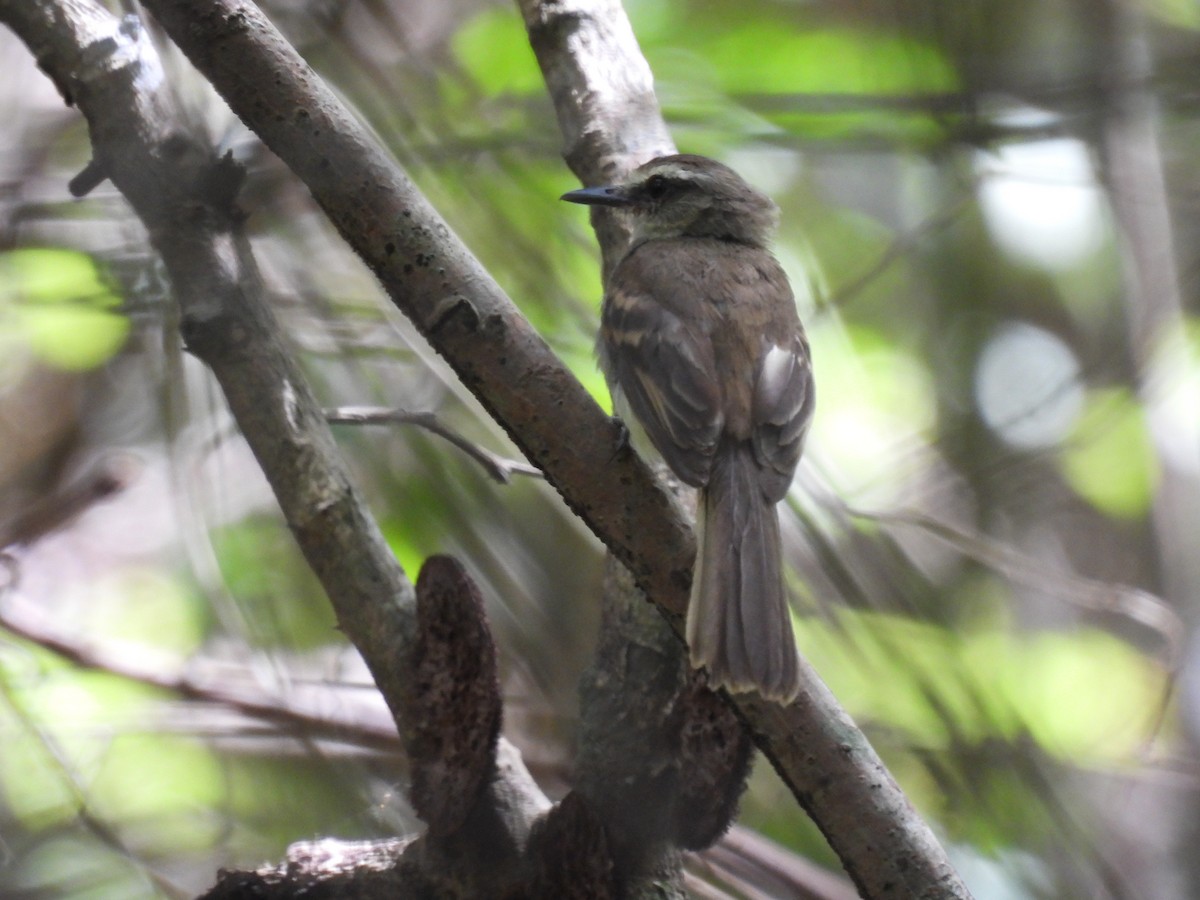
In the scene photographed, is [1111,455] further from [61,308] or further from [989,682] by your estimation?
[61,308]

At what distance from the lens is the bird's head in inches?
116

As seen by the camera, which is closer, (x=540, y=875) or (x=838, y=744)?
(x=838, y=744)

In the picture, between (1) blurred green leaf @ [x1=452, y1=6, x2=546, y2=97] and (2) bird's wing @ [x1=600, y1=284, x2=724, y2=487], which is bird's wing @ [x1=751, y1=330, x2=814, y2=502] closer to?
(2) bird's wing @ [x1=600, y1=284, x2=724, y2=487]

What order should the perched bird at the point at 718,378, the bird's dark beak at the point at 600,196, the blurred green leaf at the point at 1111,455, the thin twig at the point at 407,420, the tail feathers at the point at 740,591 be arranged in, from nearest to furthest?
the tail feathers at the point at 740,591
the perched bird at the point at 718,378
the thin twig at the point at 407,420
the bird's dark beak at the point at 600,196
the blurred green leaf at the point at 1111,455

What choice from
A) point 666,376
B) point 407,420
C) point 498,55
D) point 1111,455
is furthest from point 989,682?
point 498,55

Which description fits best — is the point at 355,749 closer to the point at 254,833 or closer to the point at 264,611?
the point at 254,833

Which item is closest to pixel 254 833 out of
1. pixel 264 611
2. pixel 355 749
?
pixel 355 749

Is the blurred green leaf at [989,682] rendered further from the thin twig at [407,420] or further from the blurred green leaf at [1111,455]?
the thin twig at [407,420]

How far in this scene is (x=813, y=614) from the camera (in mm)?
3141

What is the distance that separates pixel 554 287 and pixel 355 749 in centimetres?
145

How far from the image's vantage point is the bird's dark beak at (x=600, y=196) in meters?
2.90

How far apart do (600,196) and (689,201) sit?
15.7 inches

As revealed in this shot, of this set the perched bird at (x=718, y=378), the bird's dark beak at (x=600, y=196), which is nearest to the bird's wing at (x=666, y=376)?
the perched bird at (x=718, y=378)

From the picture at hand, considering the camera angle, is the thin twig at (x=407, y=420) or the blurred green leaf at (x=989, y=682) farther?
the blurred green leaf at (x=989, y=682)
